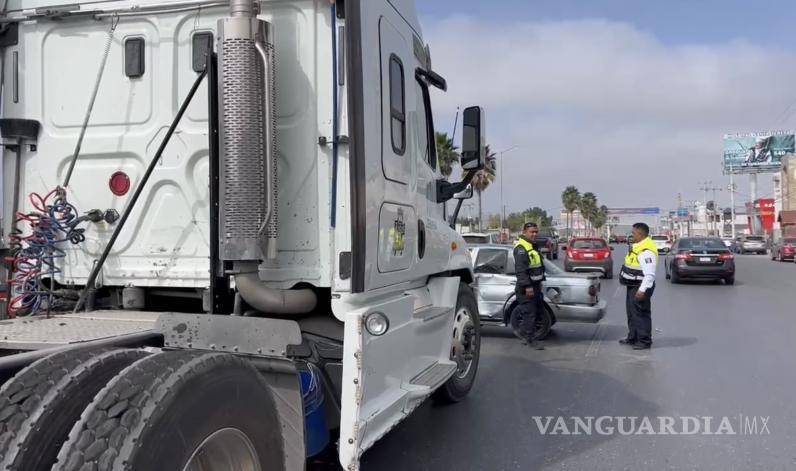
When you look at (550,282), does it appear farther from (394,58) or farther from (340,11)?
(340,11)

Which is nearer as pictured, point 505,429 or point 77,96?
point 77,96

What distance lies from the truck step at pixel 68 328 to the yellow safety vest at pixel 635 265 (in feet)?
23.8

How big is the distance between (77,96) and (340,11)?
169 cm

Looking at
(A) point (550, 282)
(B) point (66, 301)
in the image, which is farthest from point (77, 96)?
(A) point (550, 282)

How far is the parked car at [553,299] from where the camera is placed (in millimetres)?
9750

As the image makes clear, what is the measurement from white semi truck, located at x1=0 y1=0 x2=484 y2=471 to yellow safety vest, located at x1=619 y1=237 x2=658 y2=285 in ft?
18.9

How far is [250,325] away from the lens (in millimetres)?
3203

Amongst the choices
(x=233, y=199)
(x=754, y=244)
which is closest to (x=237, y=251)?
(x=233, y=199)

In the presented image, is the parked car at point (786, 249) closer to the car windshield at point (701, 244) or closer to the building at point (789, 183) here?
the car windshield at point (701, 244)

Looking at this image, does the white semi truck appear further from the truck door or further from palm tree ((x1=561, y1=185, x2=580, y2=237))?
palm tree ((x1=561, y1=185, x2=580, y2=237))

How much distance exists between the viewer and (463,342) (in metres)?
6.00

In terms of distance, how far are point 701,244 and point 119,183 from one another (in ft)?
68.0

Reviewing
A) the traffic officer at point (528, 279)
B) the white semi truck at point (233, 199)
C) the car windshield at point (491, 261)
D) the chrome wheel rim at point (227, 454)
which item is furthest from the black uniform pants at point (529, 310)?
the chrome wheel rim at point (227, 454)

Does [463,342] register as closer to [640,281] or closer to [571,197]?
[640,281]
